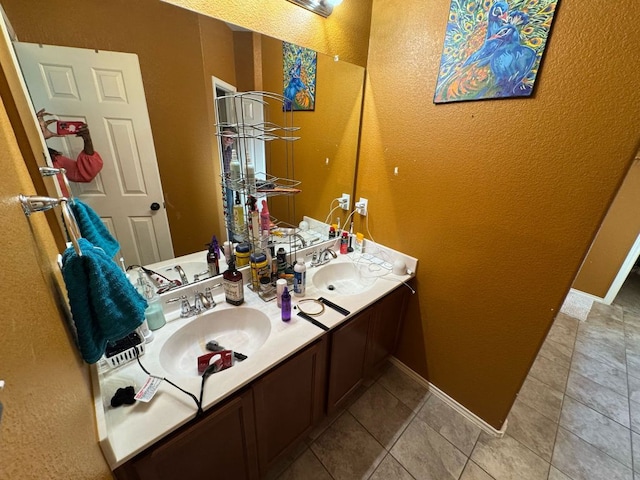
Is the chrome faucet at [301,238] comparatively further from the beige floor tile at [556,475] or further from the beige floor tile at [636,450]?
the beige floor tile at [636,450]

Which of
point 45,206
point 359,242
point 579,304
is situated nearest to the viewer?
point 45,206

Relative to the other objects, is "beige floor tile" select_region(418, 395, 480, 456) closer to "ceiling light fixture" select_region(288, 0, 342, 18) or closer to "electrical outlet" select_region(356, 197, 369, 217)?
"electrical outlet" select_region(356, 197, 369, 217)

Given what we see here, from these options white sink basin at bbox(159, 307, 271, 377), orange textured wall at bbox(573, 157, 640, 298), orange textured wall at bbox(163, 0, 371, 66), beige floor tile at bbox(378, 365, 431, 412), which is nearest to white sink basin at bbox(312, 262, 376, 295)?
white sink basin at bbox(159, 307, 271, 377)

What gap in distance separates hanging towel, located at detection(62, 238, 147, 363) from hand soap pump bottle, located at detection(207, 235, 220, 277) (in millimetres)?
557

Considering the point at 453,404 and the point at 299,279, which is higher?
the point at 299,279

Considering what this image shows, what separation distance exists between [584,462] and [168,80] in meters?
2.59

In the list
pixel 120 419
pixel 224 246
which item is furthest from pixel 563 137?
pixel 120 419

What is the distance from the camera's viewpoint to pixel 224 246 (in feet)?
4.10

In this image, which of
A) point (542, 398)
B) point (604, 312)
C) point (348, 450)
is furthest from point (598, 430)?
point (604, 312)

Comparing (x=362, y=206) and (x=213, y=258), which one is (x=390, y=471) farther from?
(x=362, y=206)

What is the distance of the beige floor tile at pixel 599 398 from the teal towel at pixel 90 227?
2.65 metres

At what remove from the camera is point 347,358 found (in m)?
1.32

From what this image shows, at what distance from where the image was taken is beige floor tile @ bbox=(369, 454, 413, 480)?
122 cm

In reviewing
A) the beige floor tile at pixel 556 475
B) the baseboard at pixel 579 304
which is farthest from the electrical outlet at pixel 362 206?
the baseboard at pixel 579 304
